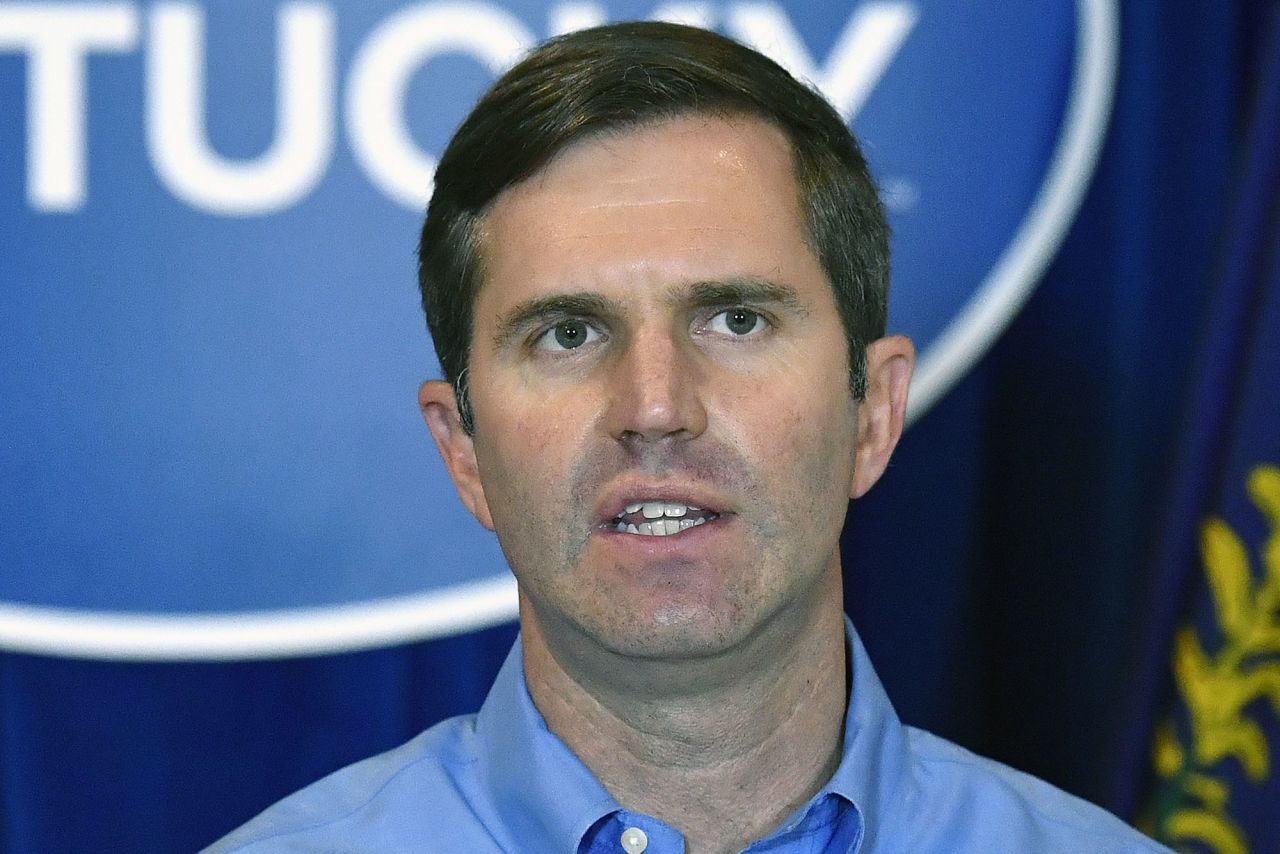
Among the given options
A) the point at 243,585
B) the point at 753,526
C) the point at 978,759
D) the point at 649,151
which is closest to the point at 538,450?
the point at 753,526

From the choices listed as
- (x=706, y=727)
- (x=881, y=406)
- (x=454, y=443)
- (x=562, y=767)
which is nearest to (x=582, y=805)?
(x=562, y=767)

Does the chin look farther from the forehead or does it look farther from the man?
the forehead

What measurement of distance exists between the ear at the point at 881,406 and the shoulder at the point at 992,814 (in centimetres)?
35

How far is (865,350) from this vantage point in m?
2.07

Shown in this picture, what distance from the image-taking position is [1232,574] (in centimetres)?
277

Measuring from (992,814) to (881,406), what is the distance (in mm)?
510

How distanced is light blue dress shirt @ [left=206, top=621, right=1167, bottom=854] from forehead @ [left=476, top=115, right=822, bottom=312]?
1.54 ft

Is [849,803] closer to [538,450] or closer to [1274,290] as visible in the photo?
[538,450]

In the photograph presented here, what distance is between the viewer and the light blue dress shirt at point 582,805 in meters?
1.90

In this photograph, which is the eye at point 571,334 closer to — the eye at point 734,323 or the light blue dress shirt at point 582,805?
the eye at point 734,323

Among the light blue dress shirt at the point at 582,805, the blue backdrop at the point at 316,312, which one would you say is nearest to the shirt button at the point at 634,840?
the light blue dress shirt at the point at 582,805

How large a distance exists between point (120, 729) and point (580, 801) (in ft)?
3.89

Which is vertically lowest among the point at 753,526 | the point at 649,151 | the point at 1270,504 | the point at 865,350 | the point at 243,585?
the point at 243,585

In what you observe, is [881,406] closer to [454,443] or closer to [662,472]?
[662,472]
